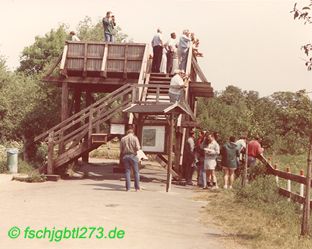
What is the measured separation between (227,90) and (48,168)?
9450cm

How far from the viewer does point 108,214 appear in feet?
34.4

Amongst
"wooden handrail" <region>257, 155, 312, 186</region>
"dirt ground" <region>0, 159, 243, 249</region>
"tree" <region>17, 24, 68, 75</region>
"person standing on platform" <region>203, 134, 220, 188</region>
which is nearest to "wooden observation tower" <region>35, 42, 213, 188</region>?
"person standing on platform" <region>203, 134, 220, 188</region>

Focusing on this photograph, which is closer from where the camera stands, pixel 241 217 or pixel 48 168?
pixel 241 217

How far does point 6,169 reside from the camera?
20.0 meters

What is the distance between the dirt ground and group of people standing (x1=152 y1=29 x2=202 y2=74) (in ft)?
18.8

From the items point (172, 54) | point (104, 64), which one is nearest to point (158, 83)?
point (172, 54)

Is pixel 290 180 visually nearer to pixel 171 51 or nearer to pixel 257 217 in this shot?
pixel 257 217

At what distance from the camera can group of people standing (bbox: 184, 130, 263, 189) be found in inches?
642

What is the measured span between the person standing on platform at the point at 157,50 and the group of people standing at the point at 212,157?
12.4 feet

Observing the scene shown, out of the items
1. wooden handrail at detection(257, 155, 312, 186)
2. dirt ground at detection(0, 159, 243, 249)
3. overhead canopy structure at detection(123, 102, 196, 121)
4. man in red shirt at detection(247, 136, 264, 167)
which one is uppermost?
overhead canopy structure at detection(123, 102, 196, 121)

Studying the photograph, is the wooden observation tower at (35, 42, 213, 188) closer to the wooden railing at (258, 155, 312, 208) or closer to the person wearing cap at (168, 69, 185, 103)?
the person wearing cap at (168, 69, 185, 103)

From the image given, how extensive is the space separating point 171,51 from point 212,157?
5.74m

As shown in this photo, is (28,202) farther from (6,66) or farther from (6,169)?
(6,66)

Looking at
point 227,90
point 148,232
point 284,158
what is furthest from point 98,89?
point 227,90
